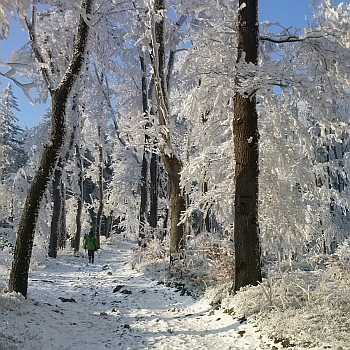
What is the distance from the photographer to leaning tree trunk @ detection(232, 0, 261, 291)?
6.63m

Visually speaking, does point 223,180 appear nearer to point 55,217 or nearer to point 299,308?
point 299,308

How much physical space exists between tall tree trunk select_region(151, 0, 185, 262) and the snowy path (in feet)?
6.20

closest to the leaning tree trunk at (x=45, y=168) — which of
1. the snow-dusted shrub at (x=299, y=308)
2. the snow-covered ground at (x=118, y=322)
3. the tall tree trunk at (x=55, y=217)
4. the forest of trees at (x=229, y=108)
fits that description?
the forest of trees at (x=229, y=108)

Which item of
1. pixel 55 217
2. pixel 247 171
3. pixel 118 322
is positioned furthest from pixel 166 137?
pixel 55 217

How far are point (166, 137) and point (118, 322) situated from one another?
616cm

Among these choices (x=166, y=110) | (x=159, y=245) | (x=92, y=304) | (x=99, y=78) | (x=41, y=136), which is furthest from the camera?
(x=41, y=136)

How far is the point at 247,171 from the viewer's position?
680cm

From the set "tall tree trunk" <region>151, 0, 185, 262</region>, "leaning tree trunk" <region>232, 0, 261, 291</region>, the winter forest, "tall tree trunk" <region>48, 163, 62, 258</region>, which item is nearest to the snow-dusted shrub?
the winter forest

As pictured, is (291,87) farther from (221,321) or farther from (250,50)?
(221,321)

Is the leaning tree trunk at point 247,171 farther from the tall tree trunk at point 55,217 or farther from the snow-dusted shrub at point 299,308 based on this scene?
the tall tree trunk at point 55,217

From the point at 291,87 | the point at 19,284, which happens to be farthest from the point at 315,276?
the point at 19,284

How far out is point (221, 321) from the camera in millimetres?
5938

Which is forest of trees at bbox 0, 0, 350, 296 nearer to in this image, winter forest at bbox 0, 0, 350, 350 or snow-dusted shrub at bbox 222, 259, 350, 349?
winter forest at bbox 0, 0, 350, 350

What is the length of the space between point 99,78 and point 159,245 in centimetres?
931
